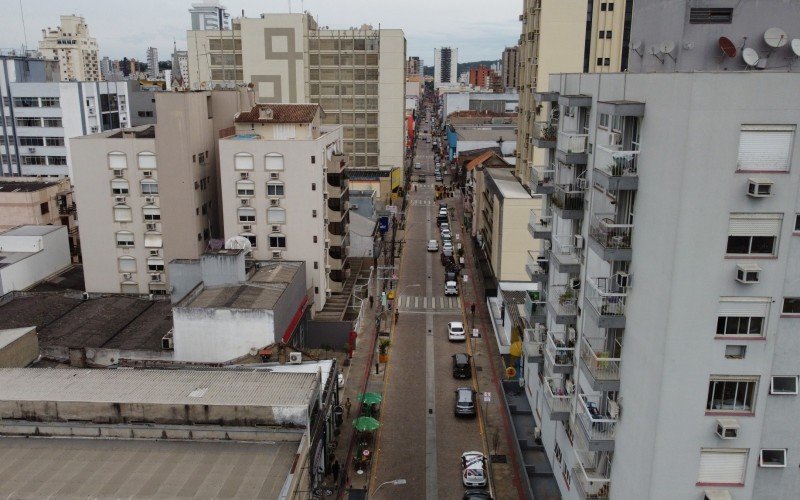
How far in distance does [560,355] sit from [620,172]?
1094 cm

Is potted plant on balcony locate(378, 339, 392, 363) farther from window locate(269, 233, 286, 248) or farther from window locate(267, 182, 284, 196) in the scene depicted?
window locate(267, 182, 284, 196)

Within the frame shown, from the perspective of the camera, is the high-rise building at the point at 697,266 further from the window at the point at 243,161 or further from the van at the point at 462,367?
the window at the point at 243,161

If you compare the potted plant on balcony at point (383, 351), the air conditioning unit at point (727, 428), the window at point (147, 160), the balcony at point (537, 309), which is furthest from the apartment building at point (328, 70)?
the air conditioning unit at point (727, 428)

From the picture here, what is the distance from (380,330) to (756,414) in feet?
132

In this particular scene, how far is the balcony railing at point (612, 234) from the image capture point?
22.2m

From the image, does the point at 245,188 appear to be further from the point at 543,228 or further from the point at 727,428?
the point at 727,428

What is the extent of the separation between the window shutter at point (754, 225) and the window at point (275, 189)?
4080 cm

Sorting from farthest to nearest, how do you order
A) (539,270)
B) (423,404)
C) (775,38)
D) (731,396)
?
(423,404)
(539,270)
(775,38)
(731,396)

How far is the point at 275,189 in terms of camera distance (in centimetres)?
5462

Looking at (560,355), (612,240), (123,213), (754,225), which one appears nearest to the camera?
(754,225)

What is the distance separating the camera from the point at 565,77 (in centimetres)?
2978

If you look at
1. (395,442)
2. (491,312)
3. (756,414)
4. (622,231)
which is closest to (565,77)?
(622,231)

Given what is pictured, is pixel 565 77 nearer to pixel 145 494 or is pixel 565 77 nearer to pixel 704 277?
pixel 704 277

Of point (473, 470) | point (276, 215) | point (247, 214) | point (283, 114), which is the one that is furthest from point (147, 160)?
point (473, 470)
